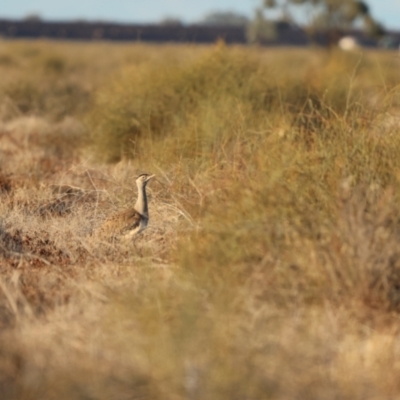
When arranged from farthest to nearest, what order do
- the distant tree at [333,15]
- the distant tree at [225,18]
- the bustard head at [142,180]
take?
the distant tree at [225,18] → the distant tree at [333,15] → the bustard head at [142,180]

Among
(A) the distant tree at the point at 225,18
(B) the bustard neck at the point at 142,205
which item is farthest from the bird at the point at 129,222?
(A) the distant tree at the point at 225,18

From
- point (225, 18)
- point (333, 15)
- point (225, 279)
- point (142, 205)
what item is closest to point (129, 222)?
point (142, 205)

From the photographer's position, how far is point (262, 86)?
14102 millimetres

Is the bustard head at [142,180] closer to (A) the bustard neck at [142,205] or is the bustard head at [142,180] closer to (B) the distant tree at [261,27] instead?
(A) the bustard neck at [142,205]

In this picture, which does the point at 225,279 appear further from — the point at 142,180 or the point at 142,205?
the point at 142,180

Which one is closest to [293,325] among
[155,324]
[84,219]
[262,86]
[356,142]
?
[155,324]

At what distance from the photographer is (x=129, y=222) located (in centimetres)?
798

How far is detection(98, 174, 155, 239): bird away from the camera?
7941 millimetres

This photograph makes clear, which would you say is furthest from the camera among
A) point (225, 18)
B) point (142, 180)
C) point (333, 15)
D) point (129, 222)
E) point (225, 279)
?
point (225, 18)

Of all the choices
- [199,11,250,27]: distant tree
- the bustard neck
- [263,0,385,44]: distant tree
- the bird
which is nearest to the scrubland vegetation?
the bird

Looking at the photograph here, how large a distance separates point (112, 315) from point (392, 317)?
152 centimetres

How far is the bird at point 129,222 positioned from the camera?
26.1ft

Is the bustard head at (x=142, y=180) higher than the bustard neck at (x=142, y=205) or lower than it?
higher

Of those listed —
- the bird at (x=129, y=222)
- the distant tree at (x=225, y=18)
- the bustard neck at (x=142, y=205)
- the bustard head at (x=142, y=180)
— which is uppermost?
the bustard head at (x=142, y=180)
